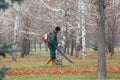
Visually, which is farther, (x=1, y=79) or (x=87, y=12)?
(x=87, y=12)

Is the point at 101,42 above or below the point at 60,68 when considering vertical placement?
above

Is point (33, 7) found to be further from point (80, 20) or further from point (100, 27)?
point (100, 27)

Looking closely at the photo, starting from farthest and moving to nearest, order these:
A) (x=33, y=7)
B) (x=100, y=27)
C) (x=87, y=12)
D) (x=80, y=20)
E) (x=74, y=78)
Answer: (x=33, y=7), (x=80, y=20), (x=87, y=12), (x=74, y=78), (x=100, y=27)

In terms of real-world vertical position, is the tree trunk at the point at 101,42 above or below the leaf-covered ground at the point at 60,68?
above

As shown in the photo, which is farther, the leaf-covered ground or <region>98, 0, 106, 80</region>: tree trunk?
the leaf-covered ground

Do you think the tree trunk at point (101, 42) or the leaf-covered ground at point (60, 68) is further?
the leaf-covered ground at point (60, 68)

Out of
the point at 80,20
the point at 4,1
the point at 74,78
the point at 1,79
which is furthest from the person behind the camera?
the point at 80,20

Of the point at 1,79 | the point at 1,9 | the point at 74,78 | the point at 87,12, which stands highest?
the point at 87,12

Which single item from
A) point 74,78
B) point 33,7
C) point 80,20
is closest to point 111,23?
point 33,7

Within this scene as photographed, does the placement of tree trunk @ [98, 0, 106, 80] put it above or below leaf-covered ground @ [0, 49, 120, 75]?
above

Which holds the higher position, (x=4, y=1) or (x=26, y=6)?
(x=26, y=6)

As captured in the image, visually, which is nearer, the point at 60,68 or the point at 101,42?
the point at 101,42

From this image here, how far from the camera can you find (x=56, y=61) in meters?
21.8

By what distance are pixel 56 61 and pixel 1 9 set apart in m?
18.5
